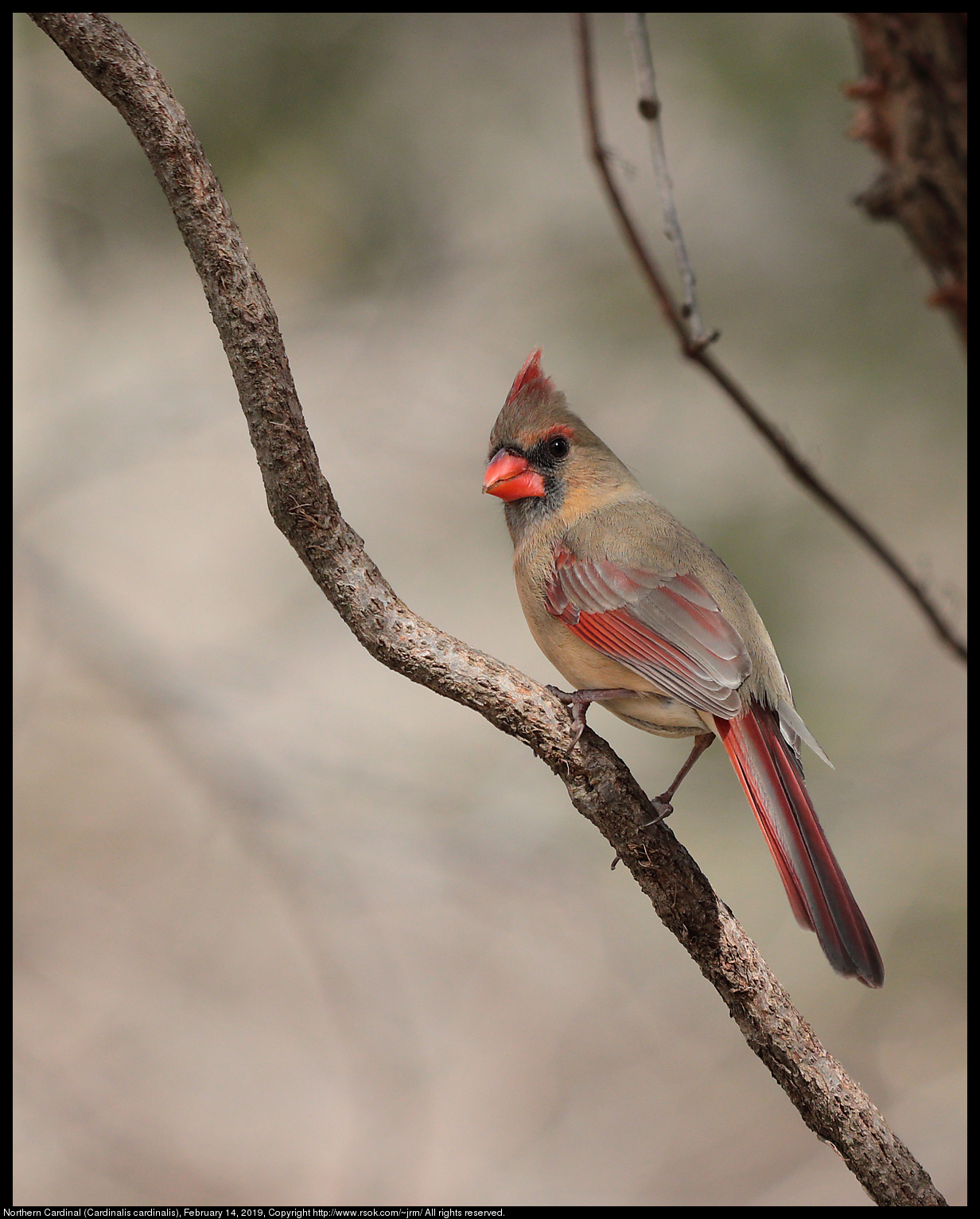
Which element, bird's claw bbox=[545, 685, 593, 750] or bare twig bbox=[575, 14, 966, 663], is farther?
bird's claw bbox=[545, 685, 593, 750]

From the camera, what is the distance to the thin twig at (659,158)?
64.2 inches

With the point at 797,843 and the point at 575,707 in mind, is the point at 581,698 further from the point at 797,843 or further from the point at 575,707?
the point at 797,843

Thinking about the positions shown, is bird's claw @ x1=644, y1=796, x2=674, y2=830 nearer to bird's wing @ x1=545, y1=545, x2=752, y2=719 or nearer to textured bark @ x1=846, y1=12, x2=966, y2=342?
bird's wing @ x1=545, y1=545, x2=752, y2=719

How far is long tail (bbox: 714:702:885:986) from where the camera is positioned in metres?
1.68

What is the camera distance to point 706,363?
1.64m

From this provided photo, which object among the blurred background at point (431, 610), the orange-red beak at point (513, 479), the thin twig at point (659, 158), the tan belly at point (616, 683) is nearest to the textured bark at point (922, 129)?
the thin twig at point (659, 158)

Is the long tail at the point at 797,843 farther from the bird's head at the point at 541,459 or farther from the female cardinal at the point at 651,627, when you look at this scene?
the bird's head at the point at 541,459

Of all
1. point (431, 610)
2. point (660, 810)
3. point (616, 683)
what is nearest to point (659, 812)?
point (660, 810)

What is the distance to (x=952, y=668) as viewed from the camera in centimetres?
519

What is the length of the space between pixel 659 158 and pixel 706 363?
0.35 meters

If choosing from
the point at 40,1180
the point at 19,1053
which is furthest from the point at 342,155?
the point at 40,1180

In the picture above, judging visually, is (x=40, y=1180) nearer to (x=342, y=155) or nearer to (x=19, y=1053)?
Result: (x=19, y=1053)

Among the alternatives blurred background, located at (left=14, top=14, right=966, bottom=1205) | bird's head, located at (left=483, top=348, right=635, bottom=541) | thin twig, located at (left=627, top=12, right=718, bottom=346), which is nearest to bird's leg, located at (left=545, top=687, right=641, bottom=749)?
bird's head, located at (left=483, top=348, right=635, bottom=541)

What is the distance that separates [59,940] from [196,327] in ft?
9.04
